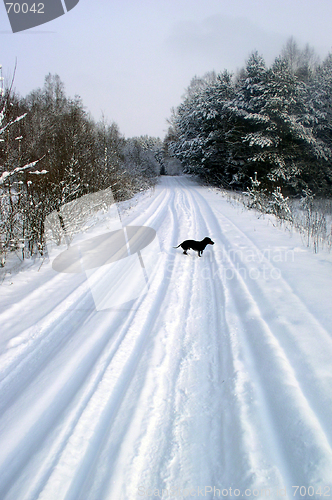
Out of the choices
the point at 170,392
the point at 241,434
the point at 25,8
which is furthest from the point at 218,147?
the point at 241,434

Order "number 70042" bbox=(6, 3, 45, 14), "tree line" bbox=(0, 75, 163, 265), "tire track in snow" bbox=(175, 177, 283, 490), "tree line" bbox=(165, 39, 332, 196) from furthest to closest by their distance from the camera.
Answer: "tree line" bbox=(165, 39, 332, 196) → "number 70042" bbox=(6, 3, 45, 14) → "tree line" bbox=(0, 75, 163, 265) → "tire track in snow" bbox=(175, 177, 283, 490)

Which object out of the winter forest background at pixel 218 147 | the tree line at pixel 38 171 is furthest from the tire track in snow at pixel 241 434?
the winter forest background at pixel 218 147

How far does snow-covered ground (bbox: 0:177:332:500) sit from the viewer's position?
4.96ft

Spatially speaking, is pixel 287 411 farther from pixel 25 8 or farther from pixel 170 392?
pixel 25 8

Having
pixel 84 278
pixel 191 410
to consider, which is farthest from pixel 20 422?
pixel 84 278

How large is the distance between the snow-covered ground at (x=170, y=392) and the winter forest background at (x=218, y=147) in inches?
106

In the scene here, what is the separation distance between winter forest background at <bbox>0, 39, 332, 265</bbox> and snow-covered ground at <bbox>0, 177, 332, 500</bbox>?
2684mm

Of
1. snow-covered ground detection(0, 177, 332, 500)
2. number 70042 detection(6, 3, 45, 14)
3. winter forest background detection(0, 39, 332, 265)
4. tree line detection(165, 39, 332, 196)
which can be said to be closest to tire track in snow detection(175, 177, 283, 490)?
snow-covered ground detection(0, 177, 332, 500)

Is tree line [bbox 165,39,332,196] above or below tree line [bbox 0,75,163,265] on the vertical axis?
above

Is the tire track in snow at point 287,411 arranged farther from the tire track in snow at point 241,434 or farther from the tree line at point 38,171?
the tree line at point 38,171

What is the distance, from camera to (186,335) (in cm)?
285

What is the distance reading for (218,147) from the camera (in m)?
23.9

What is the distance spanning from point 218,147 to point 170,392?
81.4ft

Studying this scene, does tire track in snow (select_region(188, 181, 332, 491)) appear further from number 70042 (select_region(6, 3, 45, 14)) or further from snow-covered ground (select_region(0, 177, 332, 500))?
number 70042 (select_region(6, 3, 45, 14))
